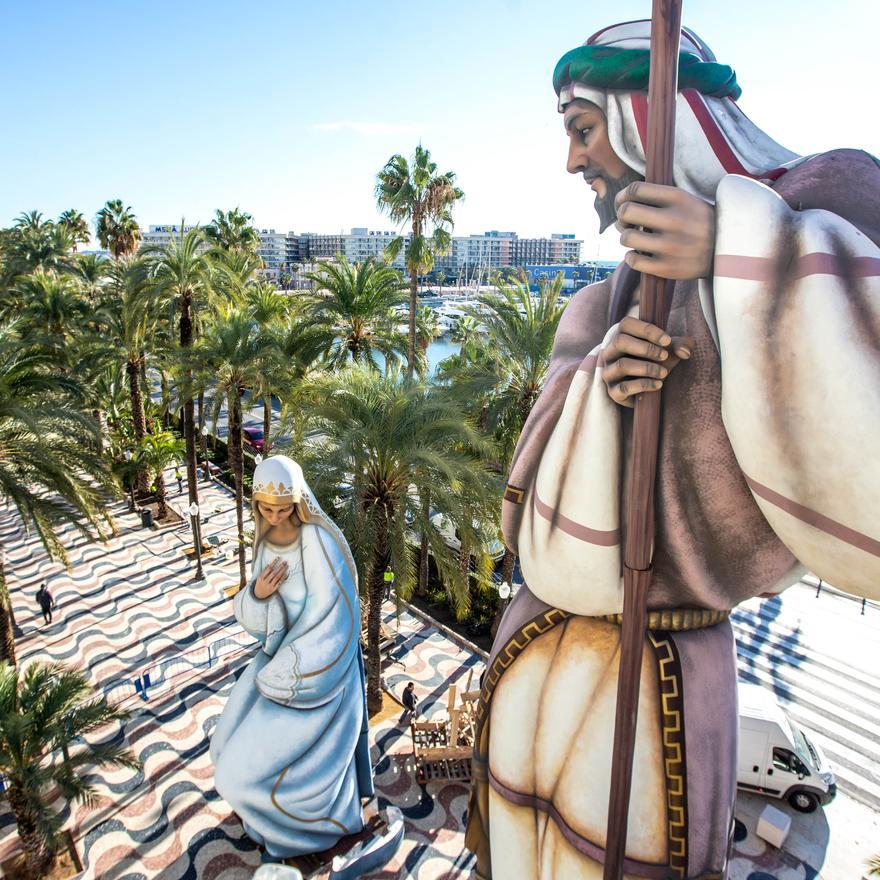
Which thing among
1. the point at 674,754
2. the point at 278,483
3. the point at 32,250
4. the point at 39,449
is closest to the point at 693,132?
the point at 674,754

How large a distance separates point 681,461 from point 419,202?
16.0m

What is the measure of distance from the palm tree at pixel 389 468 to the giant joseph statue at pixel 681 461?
604 centimetres

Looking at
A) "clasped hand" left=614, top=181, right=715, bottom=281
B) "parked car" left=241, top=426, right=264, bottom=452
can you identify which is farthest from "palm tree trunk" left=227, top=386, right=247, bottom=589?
"clasped hand" left=614, top=181, right=715, bottom=281

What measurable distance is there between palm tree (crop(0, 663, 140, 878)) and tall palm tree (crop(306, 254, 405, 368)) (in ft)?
32.4

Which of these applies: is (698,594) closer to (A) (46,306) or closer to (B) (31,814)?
(B) (31,814)

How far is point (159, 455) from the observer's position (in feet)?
63.4

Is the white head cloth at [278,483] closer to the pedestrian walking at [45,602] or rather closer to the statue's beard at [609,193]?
the statue's beard at [609,193]

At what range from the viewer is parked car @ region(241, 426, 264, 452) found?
Answer: 2722 centimetres

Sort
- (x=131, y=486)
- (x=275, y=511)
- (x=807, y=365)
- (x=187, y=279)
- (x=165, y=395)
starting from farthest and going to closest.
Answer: (x=165, y=395) → (x=131, y=486) → (x=187, y=279) → (x=275, y=511) → (x=807, y=365)

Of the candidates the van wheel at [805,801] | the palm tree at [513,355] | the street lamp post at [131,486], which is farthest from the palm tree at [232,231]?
the van wheel at [805,801]

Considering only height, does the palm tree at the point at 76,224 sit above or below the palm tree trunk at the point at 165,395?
above

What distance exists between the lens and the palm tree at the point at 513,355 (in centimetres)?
1202

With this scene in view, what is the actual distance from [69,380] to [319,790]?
768 centimetres

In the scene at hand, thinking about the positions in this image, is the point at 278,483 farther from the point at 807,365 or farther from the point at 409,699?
the point at 409,699
